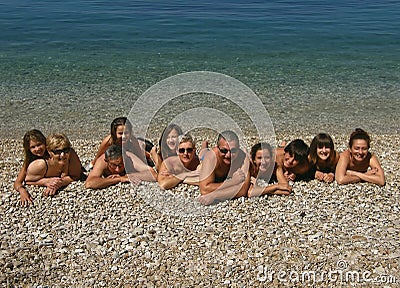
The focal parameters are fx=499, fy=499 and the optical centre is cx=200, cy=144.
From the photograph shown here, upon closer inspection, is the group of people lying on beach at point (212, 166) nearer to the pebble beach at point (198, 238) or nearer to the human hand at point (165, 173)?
the human hand at point (165, 173)

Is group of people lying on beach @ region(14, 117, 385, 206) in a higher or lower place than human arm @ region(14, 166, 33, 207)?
higher

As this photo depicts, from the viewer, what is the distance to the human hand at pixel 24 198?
7.56 meters

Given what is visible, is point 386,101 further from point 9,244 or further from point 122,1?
point 122,1

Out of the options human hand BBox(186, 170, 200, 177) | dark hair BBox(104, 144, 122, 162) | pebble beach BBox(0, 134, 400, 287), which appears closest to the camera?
pebble beach BBox(0, 134, 400, 287)

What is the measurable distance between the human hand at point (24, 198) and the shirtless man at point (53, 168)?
0.26 m

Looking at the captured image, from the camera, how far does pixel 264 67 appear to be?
742 inches

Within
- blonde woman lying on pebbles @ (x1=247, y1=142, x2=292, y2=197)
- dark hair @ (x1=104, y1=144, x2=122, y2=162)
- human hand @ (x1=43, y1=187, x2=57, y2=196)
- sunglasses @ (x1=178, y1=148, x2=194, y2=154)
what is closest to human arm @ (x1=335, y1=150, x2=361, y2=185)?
blonde woman lying on pebbles @ (x1=247, y1=142, x2=292, y2=197)

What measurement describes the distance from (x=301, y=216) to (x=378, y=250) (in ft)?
4.02

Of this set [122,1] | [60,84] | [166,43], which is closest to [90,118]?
[60,84]

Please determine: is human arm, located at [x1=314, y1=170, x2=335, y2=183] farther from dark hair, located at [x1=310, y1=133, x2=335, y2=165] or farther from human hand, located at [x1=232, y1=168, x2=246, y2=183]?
human hand, located at [x1=232, y1=168, x2=246, y2=183]

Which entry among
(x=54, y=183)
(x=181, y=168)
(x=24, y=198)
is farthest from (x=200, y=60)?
(x=24, y=198)

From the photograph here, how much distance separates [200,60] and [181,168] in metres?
12.7

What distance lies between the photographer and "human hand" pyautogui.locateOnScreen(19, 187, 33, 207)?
24.8 ft

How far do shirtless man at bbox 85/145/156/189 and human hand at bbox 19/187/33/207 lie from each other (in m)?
0.89
